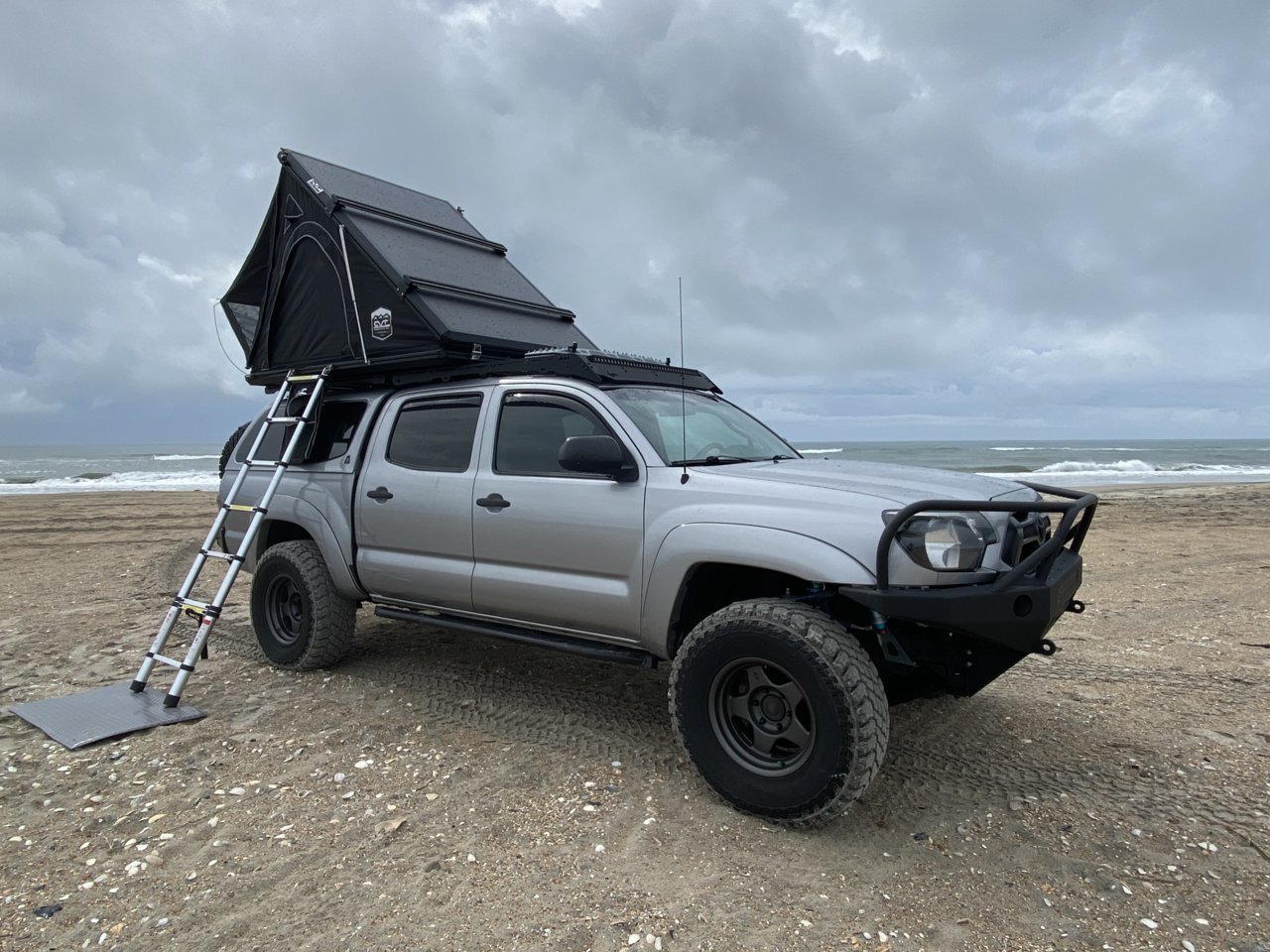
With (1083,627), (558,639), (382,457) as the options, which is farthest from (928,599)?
(1083,627)

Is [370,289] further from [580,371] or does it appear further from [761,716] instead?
[761,716]

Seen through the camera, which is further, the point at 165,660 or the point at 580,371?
the point at 165,660

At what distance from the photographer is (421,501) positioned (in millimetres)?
4555

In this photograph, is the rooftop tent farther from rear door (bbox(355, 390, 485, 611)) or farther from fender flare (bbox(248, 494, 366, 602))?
fender flare (bbox(248, 494, 366, 602))

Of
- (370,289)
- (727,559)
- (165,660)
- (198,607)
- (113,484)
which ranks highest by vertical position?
(370,289)

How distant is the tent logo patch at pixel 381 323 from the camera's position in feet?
16.3

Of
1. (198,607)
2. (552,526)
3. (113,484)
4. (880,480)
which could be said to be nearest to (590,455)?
(552,526)

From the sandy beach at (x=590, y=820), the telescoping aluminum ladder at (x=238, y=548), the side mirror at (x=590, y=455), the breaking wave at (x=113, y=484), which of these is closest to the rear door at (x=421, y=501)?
the telescoping aluminum ladder at (x=238, y=548)

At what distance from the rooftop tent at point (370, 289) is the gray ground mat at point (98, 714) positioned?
2291 millimetres

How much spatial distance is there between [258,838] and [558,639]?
1548 mm

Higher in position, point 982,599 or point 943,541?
point 943,541

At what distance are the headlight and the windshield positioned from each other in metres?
1.17

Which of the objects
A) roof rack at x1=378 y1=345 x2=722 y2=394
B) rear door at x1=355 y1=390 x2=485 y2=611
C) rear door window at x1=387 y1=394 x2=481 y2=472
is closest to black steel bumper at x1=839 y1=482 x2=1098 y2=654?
roof rack at x1=378 y1=345 x2=722 y2=394

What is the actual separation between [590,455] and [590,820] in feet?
5.03
